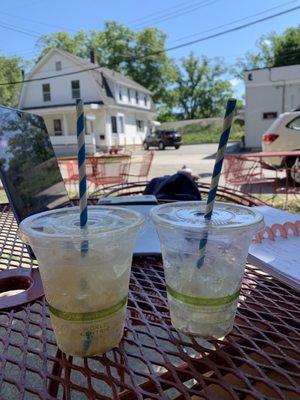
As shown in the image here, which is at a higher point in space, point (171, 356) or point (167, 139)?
point (167, 139)

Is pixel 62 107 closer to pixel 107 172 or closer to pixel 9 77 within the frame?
pixel 9 77

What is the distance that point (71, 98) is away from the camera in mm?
22859

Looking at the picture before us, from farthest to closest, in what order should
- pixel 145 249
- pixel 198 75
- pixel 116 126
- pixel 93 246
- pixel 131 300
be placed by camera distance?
pixel 198 75
pixel 116 126
pixel 145 249
pixel 131 300
pixel 93 246

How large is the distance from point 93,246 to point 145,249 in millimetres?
455

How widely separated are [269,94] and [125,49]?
2377cm

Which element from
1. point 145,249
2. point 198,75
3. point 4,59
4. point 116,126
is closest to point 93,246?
point 145,249

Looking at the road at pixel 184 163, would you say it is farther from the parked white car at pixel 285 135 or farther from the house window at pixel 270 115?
the house window at pixel 270 115

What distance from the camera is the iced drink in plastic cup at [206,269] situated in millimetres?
617

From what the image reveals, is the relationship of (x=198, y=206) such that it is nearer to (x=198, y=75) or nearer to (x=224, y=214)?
(x=224, y=214)

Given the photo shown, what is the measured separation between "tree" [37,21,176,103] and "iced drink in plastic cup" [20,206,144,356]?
121 ft

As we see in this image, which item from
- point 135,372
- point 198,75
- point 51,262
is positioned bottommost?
point 135,372

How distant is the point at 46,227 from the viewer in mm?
629

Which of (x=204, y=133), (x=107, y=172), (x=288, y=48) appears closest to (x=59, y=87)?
(x=204, y=133)

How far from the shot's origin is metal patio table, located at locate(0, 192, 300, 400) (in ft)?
1.82
